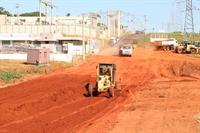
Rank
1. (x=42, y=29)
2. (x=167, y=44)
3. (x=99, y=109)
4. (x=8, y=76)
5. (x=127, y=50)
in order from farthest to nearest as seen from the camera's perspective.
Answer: (x=42, y=29) < (x=167, y=44) < (x=127, y=50) < (x=8, y=76) < (x=99, y=109)

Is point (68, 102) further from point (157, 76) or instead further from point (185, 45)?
point (185, 45)

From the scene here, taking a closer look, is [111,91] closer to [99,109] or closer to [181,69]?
[99,109]

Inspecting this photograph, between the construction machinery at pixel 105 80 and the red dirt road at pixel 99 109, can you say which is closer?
the red dirt road at pixel 99 109

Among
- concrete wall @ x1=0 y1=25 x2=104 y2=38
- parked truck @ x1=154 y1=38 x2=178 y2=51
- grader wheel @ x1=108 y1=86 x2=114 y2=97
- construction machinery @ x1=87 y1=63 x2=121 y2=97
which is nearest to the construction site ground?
grader wheel @ x1=108 y1=86 x2=114 y2=97

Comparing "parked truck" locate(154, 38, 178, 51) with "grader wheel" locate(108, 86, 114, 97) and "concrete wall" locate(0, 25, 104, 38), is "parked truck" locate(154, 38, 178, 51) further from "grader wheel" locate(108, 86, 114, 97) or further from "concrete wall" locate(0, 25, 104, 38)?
"grader wheel" locate(108, 86, 114, 97)

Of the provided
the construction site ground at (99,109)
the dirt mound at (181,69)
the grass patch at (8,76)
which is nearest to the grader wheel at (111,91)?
the construction site ground at (99,109)

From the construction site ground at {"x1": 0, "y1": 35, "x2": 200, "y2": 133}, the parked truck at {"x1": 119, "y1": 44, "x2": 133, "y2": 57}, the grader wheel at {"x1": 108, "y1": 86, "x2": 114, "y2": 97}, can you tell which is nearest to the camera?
the construction site ground at {"x1": 0, "y1": 35, "x2": 200, "y2": 133}

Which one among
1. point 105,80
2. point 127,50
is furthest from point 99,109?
point 127,50

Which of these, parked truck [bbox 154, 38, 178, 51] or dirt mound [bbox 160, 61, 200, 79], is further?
parked truck [bbox 154, 38, 178, 51]

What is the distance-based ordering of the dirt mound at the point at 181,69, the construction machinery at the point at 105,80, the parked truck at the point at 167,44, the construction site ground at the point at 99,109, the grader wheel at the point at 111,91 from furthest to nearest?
the parked truck at the point at 167,44 < the dirt mound at the point at 181,69 < the grader wheel at the point at 111,91 < the construction machinery at the point at 105,80 < the construction site ground at the point at 99,109

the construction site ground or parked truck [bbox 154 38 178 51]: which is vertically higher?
parked truck [bbox 154 38 178 51]

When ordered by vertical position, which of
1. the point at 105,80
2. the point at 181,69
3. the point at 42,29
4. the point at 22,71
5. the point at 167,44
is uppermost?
the point at 42,29

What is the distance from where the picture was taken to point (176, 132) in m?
15.7

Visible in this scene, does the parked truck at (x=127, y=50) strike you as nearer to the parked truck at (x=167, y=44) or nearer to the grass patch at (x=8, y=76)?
the parked truck at (x=167, y=44)
